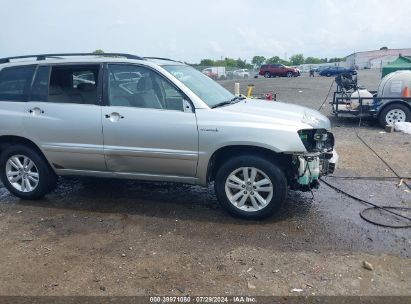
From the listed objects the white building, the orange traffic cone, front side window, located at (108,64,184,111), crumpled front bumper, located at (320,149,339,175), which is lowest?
crumpled front bumper, located at (320,149,339,175)

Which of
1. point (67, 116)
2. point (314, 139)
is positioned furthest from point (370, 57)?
point (67, 116)

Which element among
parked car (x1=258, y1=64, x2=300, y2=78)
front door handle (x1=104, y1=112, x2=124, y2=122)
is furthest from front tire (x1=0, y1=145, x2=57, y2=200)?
parked car (x1=258, y1=64, x2=300, y2=78)

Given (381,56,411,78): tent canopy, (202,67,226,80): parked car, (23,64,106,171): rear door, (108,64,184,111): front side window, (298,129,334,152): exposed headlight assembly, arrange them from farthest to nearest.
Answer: (202,67,226,80): parked car < (381,56,411,78): tent canopy < (23,64,106,171): rear door < (108,64,184,111): front side window < (298,129,334,152): exposed headlight assembly

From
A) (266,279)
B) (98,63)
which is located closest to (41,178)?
(98,63)

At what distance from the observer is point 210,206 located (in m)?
5.09

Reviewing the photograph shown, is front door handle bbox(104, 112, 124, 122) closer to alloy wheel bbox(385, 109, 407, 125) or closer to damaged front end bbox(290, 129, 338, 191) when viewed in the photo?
damaged front end bbox(290, 129, 338, 191)

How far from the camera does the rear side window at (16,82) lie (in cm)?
522

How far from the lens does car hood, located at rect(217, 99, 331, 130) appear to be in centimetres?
439

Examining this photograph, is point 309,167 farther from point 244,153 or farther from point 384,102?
point 384,102

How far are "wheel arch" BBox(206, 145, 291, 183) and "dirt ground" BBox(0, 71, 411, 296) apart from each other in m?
0.64

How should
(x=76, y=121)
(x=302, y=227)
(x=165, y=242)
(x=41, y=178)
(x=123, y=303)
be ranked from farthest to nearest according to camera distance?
(x=41, y=178), (x=76, y=121), (x=302, y=227), (x=165, y=242), (x=123, y=303)

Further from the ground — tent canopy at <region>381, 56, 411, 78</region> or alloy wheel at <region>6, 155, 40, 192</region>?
tent canopy at <region>381, 56, 411, 78</region>

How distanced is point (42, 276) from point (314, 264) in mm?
2419

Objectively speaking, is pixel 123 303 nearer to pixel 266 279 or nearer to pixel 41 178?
pixel 266 279
